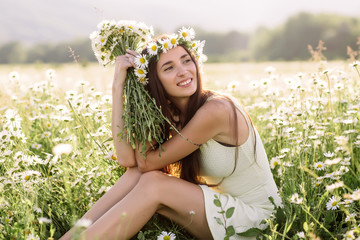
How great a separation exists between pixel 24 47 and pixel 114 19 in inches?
2891

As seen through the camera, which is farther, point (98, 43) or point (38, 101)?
point (38, 101)

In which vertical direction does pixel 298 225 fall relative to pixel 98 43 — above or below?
below

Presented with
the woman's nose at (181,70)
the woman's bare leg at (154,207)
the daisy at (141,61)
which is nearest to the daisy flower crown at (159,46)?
the daisy at (141,61)

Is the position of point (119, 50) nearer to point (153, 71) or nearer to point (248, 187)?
point (153, 71)

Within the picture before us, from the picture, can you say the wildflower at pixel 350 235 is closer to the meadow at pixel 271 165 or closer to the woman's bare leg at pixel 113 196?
the meadow at pixel 271 165

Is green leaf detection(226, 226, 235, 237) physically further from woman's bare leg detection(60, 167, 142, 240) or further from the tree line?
the tree line

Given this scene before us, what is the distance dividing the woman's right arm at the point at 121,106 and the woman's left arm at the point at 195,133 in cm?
10

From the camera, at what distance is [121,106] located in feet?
9.06

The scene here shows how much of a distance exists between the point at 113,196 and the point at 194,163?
58 cm

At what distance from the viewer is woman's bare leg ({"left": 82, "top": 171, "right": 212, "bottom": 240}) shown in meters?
2.33

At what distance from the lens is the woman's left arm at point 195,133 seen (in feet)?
8.60

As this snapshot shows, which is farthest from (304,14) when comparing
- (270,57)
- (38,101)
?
(38,101)

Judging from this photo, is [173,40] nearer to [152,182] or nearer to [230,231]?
[152,182]

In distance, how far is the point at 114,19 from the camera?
2.82 metres
